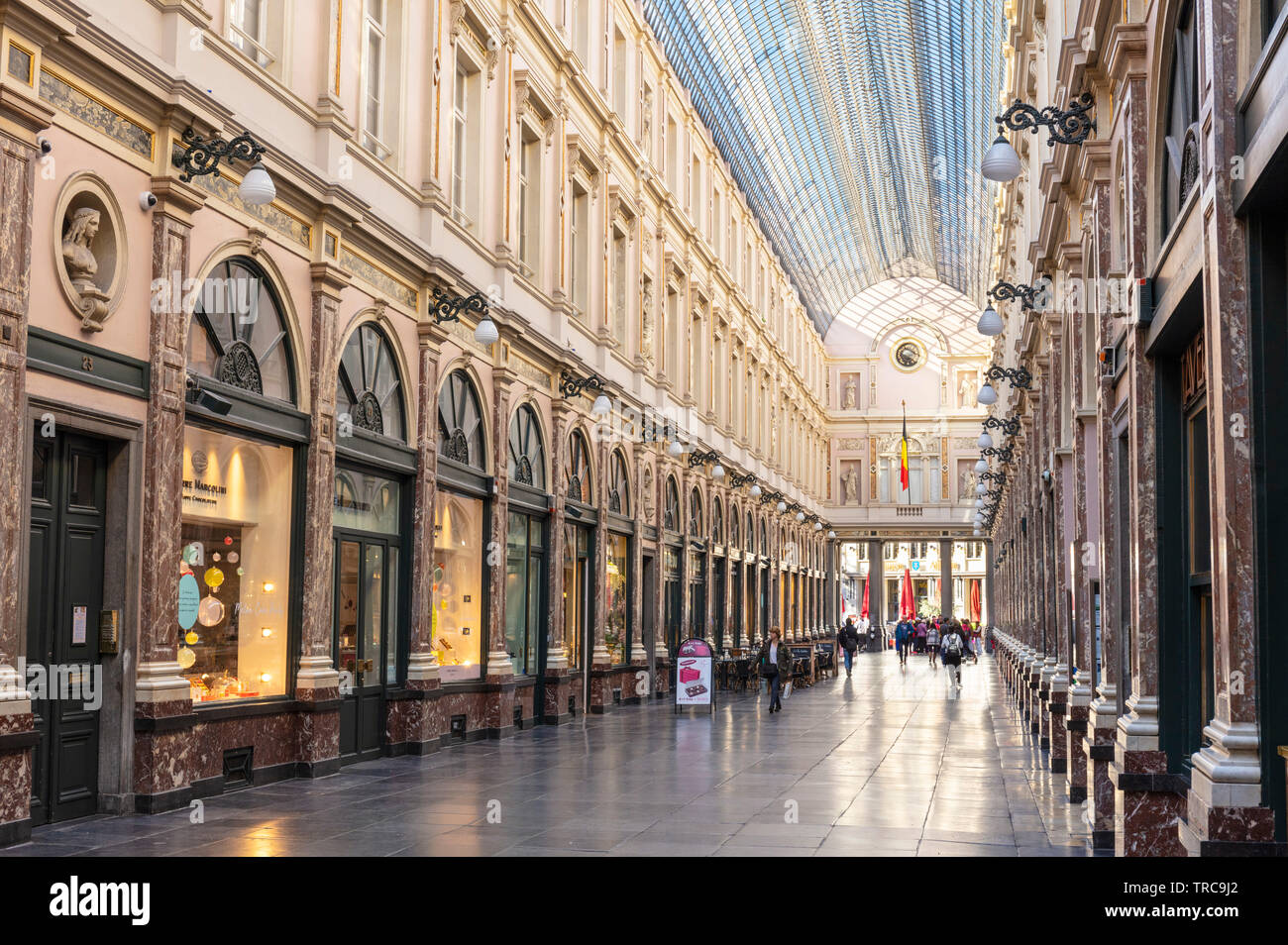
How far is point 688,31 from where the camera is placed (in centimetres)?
3406

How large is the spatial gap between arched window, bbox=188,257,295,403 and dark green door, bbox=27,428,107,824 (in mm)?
1637

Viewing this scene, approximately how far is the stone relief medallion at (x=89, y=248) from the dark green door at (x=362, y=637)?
16.0ft

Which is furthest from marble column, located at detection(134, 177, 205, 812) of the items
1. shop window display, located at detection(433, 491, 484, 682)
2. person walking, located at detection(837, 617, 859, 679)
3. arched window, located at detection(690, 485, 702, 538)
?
person walking, located at detection(837, 617, 859, 679)

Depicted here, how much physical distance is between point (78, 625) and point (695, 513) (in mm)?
24138

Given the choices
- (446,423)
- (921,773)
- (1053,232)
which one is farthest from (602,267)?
(921,773)

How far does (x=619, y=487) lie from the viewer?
26.9m

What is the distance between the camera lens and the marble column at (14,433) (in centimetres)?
919

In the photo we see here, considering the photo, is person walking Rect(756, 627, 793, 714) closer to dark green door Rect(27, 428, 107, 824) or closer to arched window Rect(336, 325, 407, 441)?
arched window Rect(336, 325, 407, 441)

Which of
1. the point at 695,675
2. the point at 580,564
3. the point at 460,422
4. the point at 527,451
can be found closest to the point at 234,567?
the point at 460,422

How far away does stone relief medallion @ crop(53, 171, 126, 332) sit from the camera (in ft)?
33.6

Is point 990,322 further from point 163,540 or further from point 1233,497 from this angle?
point 1233,497

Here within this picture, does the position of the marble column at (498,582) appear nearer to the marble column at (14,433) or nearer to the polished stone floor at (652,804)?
the polished stone floor at (652,804)

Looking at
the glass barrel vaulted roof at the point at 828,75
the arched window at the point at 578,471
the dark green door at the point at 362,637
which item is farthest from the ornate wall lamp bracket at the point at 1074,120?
the glass barrel vaulted roof at the point at 828,75
